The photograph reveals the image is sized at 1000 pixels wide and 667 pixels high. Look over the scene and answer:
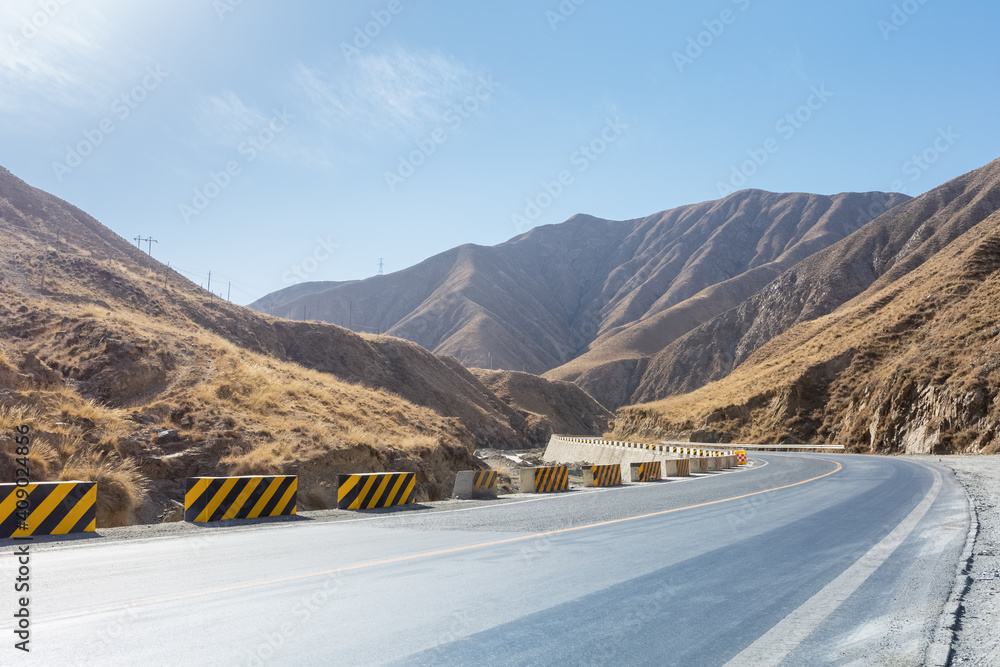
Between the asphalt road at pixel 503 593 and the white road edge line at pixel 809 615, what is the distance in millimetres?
22

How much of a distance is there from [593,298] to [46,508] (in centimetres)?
18413

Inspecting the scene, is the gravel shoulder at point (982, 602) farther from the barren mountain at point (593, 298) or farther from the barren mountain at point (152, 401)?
the barren mountain at point (593, 298)

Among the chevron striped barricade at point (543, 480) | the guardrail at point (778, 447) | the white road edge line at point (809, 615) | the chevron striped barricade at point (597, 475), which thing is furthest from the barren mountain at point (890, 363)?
the white road edge line at point (809, 615)

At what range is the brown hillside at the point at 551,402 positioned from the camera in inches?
3875

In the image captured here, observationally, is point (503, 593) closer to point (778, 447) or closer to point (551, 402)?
point (778, 447)

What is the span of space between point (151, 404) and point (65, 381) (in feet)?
13.4

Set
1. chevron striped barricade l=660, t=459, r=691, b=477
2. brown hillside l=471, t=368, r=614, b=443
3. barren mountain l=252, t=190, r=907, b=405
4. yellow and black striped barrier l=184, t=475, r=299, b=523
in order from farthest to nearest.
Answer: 1. barren mountain l=252, t=190, r=907, b=405
2. brown hillside l=471, t=368, r=614, b=443
3. chevron striped barricade l=660, t=459, r=691, b=477
4. yellow and black striped barrier l=184, t=475, r=299, b=523

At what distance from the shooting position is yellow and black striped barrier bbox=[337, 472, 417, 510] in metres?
13.5

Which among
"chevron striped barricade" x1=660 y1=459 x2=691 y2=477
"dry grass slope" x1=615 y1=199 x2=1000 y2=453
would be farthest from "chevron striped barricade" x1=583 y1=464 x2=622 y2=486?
"dry grass slope" x1=615 y1=199 x2=1000 y2=453

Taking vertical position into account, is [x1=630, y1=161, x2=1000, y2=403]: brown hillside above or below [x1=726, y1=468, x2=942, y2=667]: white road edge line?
above

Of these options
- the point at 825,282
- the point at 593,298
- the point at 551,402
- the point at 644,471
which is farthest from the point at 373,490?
the point at 593,298

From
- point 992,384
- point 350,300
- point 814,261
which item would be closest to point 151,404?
point 992,384

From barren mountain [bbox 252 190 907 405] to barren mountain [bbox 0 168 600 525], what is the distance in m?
91.3

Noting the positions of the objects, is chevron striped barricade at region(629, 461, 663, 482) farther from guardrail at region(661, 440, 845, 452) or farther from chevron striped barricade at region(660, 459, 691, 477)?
guardrail at region(661, 440, 845, 452)
